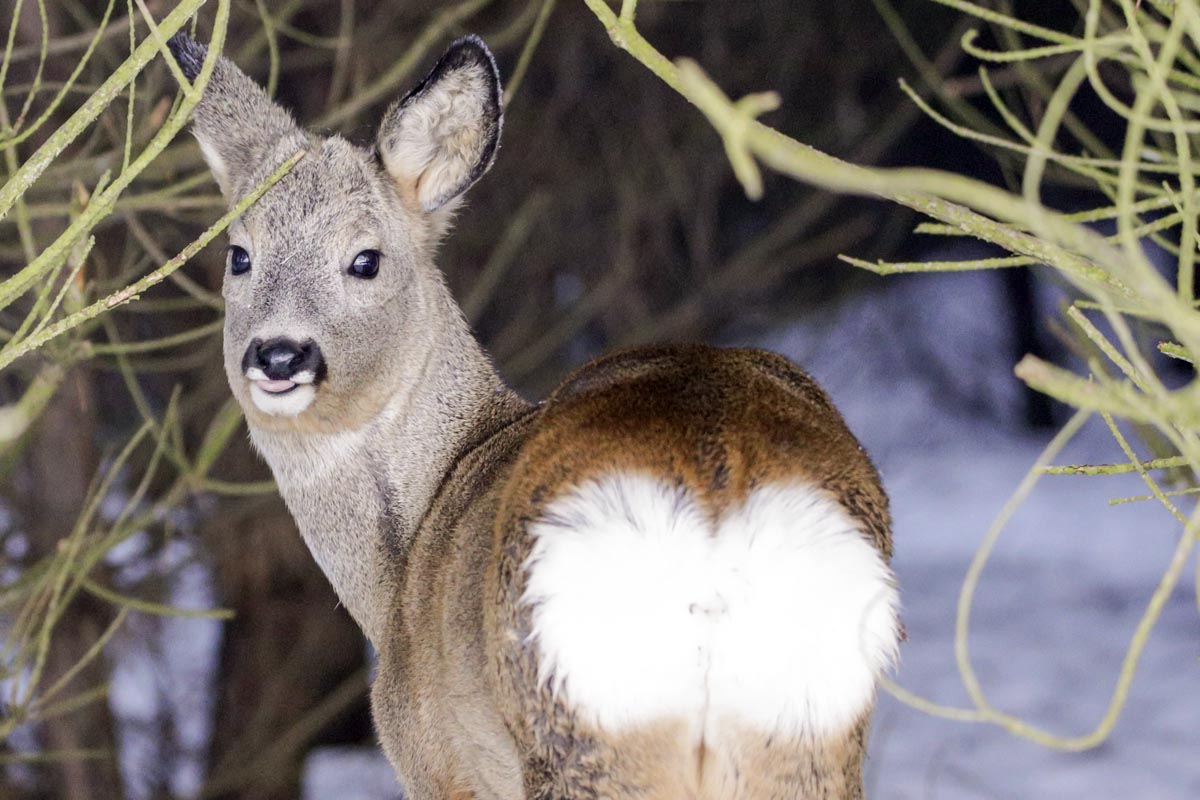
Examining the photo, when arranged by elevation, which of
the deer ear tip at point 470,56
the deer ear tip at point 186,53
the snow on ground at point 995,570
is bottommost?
the snow on ground at point 995,570

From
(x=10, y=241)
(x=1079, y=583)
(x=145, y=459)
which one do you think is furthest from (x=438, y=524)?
(x=1079, y=583)

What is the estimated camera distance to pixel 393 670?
2889mm

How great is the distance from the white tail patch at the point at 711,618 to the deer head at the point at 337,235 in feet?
3.69

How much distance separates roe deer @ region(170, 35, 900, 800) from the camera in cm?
206

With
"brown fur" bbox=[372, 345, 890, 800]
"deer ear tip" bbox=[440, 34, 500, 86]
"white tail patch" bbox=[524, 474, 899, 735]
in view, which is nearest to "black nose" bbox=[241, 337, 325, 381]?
"brown fur" bbox=[372, 345, 890, 800]

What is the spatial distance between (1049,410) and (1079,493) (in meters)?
1.61

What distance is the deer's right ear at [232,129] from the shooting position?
11.4 ft

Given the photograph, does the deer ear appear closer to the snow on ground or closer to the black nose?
the black nose

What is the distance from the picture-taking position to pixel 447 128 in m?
3.40

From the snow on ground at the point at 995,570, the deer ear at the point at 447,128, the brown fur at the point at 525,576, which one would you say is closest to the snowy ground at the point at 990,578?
the snow on ground at the point at 995,570

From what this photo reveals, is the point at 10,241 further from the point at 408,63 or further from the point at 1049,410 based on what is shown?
the point at 1049,410

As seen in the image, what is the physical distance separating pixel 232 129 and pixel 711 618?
2012 mm

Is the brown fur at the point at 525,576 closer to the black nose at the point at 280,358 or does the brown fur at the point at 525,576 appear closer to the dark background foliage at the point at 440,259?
the black nose at the point at 280,358

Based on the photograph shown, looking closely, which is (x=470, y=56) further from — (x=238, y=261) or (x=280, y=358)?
(x=280, y=358)
